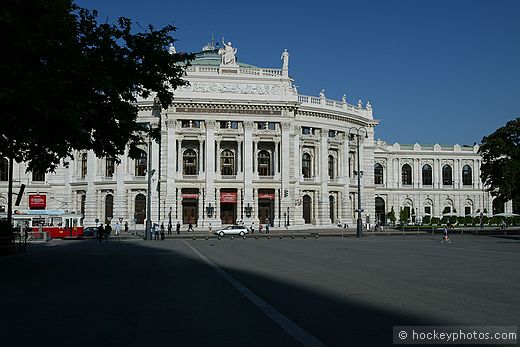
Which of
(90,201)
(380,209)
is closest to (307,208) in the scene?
(90,201)

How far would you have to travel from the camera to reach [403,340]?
8.66m

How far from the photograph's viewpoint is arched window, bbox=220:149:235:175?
81.9 m

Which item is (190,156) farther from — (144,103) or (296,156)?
(296,156)

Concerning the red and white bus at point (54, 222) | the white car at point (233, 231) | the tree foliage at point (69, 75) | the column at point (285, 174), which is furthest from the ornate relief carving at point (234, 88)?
the tree foliage at point (69, 75)

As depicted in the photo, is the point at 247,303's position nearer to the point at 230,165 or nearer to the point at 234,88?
the point at 234,88

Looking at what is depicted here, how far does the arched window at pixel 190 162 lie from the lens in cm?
8175

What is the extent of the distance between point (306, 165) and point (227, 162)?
1209 centimetres

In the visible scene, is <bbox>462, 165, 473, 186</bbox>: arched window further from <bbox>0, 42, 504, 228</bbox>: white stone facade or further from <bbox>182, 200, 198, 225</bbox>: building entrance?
<bbox>182, 200, 198, 225</bbox>: building entrance

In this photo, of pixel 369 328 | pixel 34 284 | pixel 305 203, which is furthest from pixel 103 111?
pixel 305 203

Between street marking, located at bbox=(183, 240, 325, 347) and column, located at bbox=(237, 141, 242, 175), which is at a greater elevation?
column, located at bbox=(237, 141, 242, 175)

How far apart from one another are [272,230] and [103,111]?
5763 cm

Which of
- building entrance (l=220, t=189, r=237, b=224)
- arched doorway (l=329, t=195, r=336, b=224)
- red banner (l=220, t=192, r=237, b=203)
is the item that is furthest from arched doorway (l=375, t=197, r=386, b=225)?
red banner (l=220, t=192, r=237, b=203)

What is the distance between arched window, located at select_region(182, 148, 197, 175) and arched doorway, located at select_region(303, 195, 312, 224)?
16.3 m

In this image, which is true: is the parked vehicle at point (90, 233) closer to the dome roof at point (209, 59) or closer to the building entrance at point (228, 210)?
the building entrance at point (228, 210)
